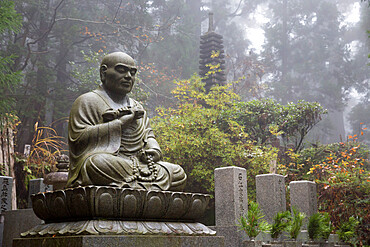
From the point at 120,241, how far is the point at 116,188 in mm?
543

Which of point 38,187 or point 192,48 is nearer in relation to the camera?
point 38,187

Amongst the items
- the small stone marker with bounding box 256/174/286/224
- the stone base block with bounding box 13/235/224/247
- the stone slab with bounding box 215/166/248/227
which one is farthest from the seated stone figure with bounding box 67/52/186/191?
the small stone marker with bounding box 256/174/286/224

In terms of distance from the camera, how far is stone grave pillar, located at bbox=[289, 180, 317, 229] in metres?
9.80

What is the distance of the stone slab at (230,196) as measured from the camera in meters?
7.81

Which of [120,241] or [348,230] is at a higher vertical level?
[120,241]

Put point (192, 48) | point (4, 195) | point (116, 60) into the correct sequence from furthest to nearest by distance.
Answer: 1. point (192, 48)
2. point (4, 195)
3. point (116, 60)

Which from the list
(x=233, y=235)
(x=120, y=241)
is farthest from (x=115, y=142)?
(x=233, y=235)

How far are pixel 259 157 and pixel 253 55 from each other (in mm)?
18772

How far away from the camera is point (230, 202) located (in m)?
7.84

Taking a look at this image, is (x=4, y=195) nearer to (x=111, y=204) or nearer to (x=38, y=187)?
(x=38, y=187)

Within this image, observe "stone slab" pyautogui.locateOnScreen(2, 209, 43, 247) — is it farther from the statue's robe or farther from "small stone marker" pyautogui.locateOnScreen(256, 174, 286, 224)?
"small stone marker" pyautogui.locateOnScreen(256, 174, 286, 224)

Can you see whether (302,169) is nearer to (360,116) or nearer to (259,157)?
(259,157)

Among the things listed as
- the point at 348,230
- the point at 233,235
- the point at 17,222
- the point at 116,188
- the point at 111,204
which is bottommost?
the point at 348,230

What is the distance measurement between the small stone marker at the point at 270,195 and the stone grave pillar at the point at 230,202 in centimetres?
98
